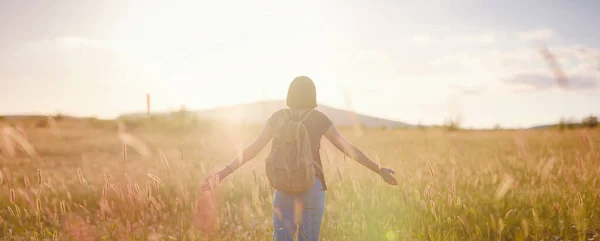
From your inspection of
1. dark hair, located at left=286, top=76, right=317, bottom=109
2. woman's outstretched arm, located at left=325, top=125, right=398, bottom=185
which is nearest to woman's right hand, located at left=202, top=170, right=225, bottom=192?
dark hair, located at left=286, top=76, right=317, bottom=109

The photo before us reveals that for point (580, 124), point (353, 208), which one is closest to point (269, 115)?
point (353, 208)

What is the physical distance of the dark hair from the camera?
10.5ft

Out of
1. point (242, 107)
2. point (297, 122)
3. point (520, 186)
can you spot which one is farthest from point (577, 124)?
point (242, 107)

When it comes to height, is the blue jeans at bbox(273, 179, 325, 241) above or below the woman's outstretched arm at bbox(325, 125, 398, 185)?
below

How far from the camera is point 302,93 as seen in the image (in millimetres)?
3197

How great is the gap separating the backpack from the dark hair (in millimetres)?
139

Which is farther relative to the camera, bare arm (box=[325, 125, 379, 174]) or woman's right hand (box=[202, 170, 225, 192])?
bare arm (box=[325, 125, 379, 174])

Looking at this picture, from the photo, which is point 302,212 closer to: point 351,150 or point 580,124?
point 351,150

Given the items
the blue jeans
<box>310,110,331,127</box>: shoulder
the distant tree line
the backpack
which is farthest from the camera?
the distant tree line

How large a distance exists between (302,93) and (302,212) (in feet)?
3.05

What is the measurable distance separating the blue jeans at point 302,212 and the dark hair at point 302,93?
2.02ft

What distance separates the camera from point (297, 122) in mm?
3166

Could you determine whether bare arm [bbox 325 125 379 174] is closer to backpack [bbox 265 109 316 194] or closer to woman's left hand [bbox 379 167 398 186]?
woman's left hand [bbox 379 167 398 186]

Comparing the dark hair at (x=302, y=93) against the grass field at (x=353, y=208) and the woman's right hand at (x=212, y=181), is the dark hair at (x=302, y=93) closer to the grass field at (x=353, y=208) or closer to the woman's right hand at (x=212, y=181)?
the grass field at (x=353, y=208)
